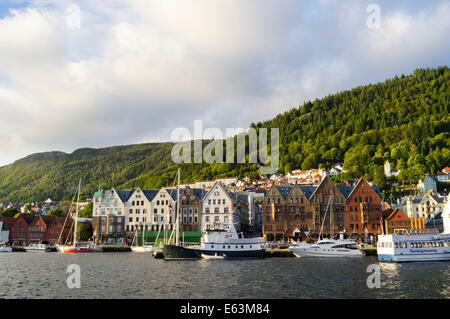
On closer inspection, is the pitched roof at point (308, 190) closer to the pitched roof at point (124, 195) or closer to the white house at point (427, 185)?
the pitched roof at point (124, 195)

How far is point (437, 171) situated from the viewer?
577 ft

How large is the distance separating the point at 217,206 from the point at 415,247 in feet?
172

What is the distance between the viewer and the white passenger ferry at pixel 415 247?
60.3 metres

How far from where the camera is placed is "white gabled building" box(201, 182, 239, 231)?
102 m

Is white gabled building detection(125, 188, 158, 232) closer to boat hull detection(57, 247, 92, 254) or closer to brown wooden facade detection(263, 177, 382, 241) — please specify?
boat hull detection(57, 247, 92, 254)

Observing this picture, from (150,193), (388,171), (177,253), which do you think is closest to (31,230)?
(150,193)

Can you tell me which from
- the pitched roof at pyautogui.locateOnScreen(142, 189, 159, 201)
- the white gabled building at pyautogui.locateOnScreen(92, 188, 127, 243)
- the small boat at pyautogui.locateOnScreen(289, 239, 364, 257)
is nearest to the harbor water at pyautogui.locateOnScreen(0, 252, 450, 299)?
the small boat at pyautogui.locateOnScreen(289, 239, 364, 257)

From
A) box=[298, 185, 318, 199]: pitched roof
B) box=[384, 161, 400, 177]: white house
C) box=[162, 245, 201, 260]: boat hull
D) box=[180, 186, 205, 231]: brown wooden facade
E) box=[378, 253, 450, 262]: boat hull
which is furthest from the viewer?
box=[384, 161, 400, 177]: white house

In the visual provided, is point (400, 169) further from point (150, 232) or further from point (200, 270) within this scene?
point (200, 270)

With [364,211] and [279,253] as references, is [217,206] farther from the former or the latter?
[364,211]

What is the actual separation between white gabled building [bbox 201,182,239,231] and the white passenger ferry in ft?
151

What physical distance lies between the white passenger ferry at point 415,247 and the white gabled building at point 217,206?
151 ft

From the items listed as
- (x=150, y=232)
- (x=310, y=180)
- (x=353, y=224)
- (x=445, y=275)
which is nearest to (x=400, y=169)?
(x=310, y=180)
